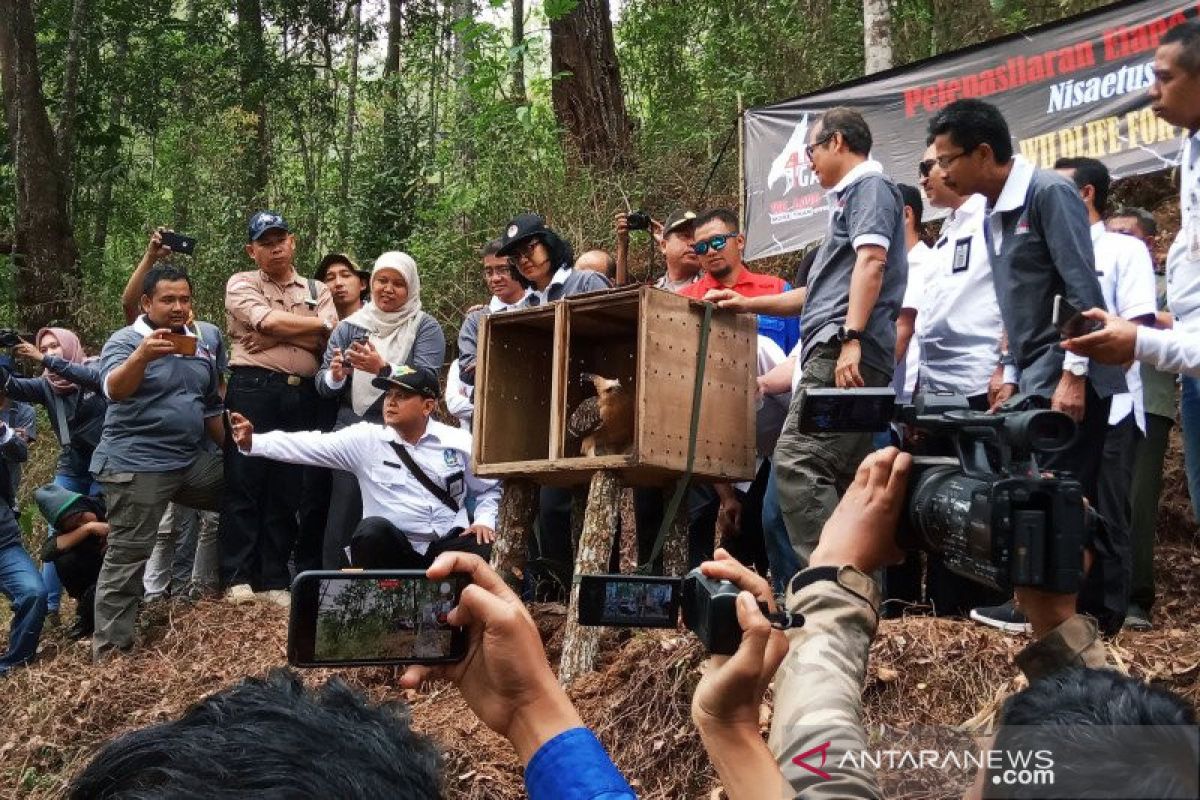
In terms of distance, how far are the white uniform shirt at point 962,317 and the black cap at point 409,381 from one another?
241cm

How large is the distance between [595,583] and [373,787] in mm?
789

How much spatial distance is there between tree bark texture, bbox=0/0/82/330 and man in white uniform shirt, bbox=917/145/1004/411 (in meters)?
9.99

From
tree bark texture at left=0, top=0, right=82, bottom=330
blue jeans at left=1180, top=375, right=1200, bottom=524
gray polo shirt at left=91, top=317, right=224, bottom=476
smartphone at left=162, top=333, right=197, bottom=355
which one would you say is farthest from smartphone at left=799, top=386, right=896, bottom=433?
tree bark texture at left=0, top=0, right=82, bottom=330

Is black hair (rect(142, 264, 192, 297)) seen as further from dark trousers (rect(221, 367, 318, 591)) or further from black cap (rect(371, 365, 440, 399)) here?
black cap (rect(371, 365, 440, 399))

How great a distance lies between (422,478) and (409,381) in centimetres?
49

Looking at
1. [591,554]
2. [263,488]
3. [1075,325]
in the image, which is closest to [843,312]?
[591,554]

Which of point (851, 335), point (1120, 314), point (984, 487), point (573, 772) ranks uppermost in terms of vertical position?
point (1120, 314)

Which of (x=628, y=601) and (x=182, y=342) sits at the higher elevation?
(x=182, y=342)

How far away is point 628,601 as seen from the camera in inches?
82.0

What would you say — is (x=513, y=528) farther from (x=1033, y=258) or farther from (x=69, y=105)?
(x=69, y=105)

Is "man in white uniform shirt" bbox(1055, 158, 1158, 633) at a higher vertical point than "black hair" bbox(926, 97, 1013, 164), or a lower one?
lower

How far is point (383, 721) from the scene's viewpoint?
151 centimetres

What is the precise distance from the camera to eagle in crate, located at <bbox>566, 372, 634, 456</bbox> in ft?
15.5

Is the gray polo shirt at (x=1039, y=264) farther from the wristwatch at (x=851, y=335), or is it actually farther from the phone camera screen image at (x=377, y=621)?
the phone camera screen image at (x=377, y=621)
